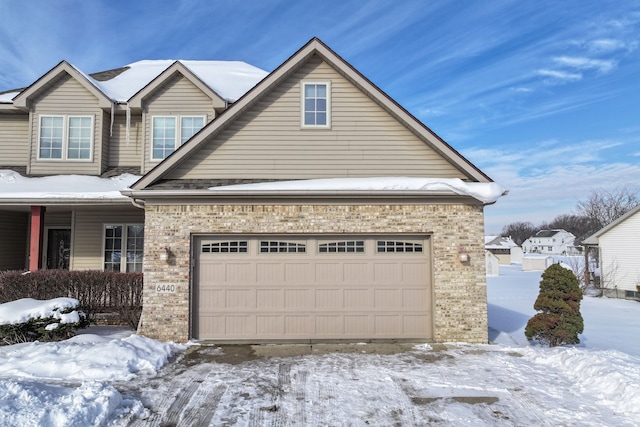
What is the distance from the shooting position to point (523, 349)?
8.19m

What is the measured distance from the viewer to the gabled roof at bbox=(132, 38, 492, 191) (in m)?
9.09

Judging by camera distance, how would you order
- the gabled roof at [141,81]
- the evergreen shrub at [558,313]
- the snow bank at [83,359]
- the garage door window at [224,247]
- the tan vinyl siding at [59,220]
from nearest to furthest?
1. the snow bank at [83,359]
2. the evergreen shrub at [558,313]
3. the garage door window at [224,247]
4. the gabled roof at [141,81]
5. the tan vinyl siding at [59,220]

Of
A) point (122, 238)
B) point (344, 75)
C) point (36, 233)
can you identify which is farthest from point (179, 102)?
point (344, 75)

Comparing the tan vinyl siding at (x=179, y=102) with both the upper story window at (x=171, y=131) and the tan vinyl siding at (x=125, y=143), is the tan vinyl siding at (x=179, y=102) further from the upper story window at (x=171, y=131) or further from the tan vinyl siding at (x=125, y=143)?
the tan vinyl siding at (x=125, y=143)

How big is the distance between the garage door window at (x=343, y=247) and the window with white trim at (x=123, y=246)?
666 centimetres

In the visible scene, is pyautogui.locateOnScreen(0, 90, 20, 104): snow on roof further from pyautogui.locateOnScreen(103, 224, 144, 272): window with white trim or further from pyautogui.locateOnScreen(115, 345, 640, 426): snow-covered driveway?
pyautogui.locateOnScreen(115, 345, 640, 426): snow-covered driveway

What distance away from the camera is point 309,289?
8906 millimetres

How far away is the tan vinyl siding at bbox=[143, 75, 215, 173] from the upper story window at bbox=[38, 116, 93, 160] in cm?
205

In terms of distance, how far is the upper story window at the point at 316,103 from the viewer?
31.4 ft

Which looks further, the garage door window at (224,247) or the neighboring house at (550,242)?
the neighboring house at (550,242)

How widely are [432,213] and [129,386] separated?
6717 millimetres

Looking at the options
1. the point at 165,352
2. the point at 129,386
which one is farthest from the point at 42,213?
the point at 129,386

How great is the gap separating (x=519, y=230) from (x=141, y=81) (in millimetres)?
128013

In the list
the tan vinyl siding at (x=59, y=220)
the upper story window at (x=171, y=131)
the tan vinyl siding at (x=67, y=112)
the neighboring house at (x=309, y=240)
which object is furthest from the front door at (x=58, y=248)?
the neighboring house at (x=309, y=240)
